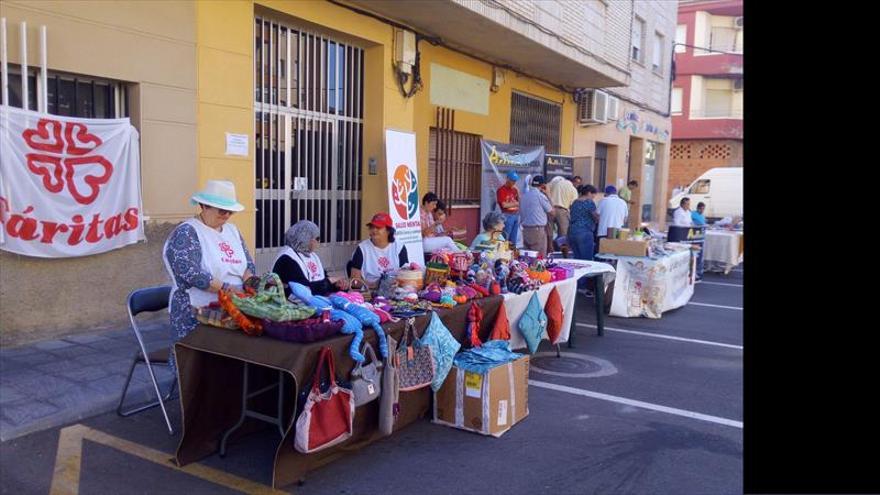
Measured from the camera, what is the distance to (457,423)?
4594mm

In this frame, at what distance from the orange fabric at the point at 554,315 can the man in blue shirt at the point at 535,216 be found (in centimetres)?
431

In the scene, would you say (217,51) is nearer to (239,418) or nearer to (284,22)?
(284,22)

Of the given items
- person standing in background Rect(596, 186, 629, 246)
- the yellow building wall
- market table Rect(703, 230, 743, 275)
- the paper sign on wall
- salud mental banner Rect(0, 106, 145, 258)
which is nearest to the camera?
salud mental banner Rect(0, 106, 145, 258)

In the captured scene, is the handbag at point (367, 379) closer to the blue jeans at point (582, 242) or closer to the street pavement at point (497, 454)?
the street pavement at point (497, 454)

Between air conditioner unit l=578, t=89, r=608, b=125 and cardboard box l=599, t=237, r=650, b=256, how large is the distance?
28.5 ft

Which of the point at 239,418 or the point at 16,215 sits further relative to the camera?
the point at 16,215

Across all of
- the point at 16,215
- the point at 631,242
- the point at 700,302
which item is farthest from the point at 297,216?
the point at 700,302

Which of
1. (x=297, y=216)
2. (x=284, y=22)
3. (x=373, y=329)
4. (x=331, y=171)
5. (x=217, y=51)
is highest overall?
(x=284, y=22)

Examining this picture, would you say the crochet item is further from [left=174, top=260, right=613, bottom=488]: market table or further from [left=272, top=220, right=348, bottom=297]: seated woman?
[left=272, top=220, right=348, bottom=297]: seated woman

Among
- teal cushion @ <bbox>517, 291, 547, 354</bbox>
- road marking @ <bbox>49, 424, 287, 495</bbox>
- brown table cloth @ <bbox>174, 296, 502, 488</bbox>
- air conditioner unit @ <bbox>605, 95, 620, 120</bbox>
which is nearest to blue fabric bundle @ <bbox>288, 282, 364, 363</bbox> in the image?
brown table cloth @ <bbox>174, 296, 502, 488</bbox>

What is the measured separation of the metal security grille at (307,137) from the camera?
846cm

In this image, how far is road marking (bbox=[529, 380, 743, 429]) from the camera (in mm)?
4965
